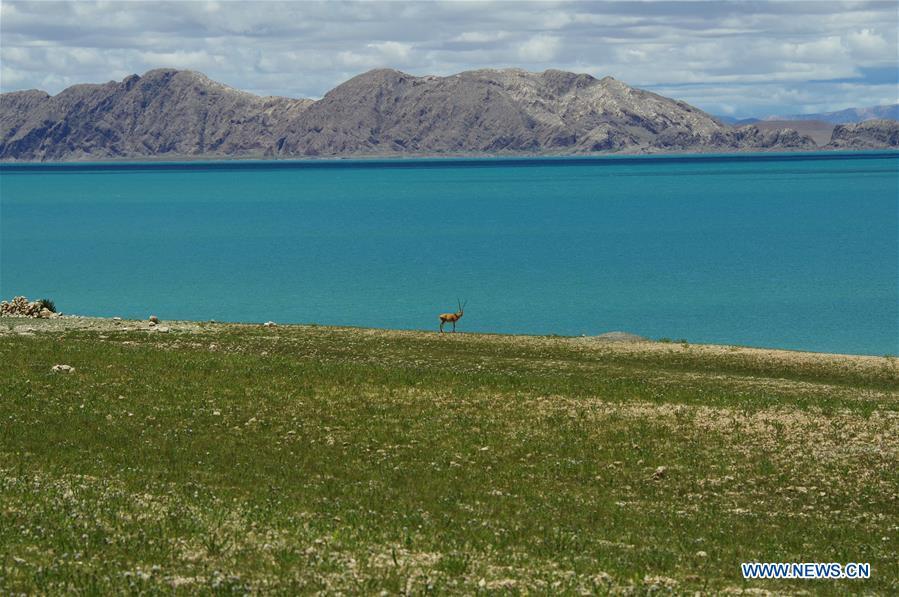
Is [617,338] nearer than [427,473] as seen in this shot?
No

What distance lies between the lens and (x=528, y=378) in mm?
44000

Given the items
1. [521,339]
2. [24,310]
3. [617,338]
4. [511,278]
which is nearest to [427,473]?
[521,339]

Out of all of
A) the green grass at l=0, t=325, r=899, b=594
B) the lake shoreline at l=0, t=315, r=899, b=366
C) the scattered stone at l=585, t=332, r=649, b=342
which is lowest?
the scattered stone at l=585, t=332, r=649, b=342

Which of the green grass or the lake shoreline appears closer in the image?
the green grass

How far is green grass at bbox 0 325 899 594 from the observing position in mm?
22812

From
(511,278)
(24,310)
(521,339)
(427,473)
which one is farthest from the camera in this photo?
(511,278)

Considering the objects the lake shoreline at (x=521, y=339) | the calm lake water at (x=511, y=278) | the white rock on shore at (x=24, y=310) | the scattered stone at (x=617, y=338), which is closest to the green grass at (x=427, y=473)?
the lake shoreline at (x=521, y=339)

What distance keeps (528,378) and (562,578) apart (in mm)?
21720

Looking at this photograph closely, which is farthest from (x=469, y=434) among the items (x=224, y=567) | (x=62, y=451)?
(x=224, y=567)

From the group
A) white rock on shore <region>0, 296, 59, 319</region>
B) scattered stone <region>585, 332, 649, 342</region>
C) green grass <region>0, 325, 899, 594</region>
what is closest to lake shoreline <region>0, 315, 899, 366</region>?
scattered stone <region>585, 332, 649, 342</region>

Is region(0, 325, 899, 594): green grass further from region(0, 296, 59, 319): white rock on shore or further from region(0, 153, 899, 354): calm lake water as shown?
region(0, 153, 899, 354): calm lake water

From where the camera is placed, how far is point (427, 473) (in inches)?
1235

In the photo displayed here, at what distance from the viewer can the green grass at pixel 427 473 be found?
898 inches

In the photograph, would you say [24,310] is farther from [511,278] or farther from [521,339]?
[511,278]
